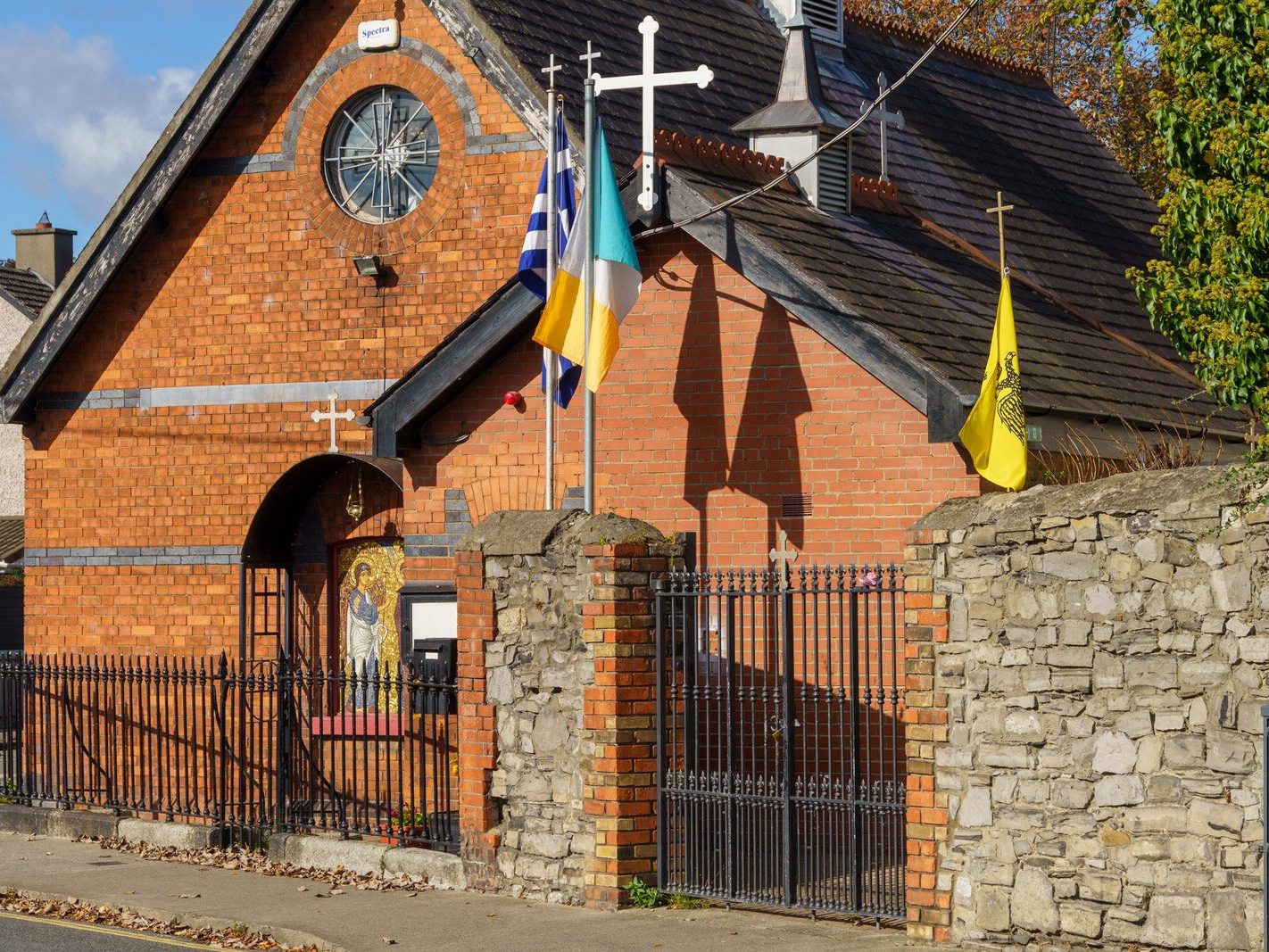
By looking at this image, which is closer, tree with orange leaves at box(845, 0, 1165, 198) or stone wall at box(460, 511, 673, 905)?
stone wall at box(460, 511, 673, 905)

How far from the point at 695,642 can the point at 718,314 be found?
3466 millimetres

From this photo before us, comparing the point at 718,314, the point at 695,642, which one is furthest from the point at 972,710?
the point at 718,314

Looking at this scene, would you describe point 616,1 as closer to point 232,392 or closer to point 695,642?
point 232,392

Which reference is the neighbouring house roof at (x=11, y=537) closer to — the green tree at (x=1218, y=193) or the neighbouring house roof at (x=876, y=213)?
the neighbouring house roof at (x=876, y=213)

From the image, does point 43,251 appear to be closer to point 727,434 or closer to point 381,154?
point 381,154

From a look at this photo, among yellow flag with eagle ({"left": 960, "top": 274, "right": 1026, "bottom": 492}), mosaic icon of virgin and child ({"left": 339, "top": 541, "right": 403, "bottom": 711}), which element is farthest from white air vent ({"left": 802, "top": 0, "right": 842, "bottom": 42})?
yellow flag with eagle ({"left": 960, "top": 274, "right": 1026, "bottom": 492})

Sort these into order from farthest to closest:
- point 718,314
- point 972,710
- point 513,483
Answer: point 513,483 < point 718,314 < point 972,710

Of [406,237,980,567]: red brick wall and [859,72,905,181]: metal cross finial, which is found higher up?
[859,72,905,181]: metal cross finial

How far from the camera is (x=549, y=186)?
14891 millimetres

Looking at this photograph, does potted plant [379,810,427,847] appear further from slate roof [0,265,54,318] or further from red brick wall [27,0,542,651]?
slate roof [0,265,54,318]

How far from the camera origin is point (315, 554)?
18.3 metres

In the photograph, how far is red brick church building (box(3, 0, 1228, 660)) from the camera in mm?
14422

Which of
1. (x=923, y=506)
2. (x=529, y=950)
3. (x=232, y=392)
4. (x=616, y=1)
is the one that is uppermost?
(x=616, y=1)

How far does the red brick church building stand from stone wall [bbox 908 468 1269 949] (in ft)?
11.7
